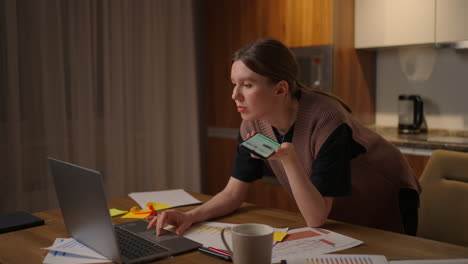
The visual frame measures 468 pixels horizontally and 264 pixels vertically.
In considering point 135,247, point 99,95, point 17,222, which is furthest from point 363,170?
point 99,95

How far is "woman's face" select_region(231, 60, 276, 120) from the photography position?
1414mm

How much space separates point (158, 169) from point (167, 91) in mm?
639

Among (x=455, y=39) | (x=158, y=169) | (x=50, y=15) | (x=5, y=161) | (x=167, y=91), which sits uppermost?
(x=50, y=15)

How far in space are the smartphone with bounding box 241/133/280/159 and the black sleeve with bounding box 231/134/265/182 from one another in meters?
0.36

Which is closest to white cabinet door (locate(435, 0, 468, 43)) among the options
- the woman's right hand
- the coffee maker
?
the coffee maker

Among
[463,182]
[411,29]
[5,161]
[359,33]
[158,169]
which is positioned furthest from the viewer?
[158,169]

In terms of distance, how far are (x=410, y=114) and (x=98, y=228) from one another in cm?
262

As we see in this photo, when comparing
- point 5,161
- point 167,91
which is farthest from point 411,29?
point 5,161

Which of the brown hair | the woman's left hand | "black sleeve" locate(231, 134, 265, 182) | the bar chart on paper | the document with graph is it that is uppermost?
the brown hair

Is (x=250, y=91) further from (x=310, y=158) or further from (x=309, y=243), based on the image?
(x=309, y=243)

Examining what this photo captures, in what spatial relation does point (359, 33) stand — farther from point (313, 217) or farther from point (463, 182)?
point (313, 217)

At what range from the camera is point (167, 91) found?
12.0ft

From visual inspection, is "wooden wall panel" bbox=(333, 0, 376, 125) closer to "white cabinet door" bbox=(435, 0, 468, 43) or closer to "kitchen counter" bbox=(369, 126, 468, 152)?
"kitchen counter" bbox=(369, 126, 468, 152)

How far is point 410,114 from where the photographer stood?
3146mm
